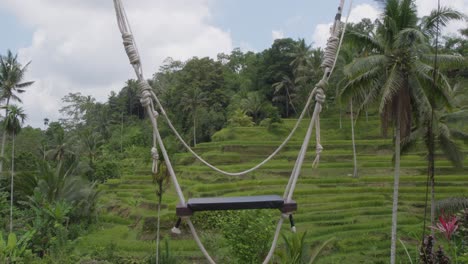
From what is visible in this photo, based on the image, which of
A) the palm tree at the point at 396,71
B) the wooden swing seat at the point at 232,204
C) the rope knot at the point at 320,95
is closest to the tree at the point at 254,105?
the palm tree at the point at 396,71

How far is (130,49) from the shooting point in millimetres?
2920

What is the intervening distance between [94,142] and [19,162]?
292 inches

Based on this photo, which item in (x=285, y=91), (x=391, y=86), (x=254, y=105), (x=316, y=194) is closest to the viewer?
(x=391, y=86)

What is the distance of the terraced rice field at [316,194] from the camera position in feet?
43.5

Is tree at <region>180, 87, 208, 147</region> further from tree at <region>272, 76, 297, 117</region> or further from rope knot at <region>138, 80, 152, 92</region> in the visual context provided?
rope knot at <region>138, 80, 152, 92</region>

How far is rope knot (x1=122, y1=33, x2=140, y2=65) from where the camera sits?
9.56ft

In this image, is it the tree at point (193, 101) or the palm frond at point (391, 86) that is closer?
the palm frond at point (391, 86)

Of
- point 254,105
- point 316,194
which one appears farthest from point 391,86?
point 254,105

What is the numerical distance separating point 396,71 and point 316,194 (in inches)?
323

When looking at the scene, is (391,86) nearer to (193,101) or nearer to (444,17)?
(444,17)

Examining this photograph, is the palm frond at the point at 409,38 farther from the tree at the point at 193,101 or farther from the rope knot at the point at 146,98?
the tree at the point at 193,101

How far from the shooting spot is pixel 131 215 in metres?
18.1

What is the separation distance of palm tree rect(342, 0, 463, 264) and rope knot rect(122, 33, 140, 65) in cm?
805

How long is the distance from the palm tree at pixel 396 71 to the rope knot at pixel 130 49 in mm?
8054
